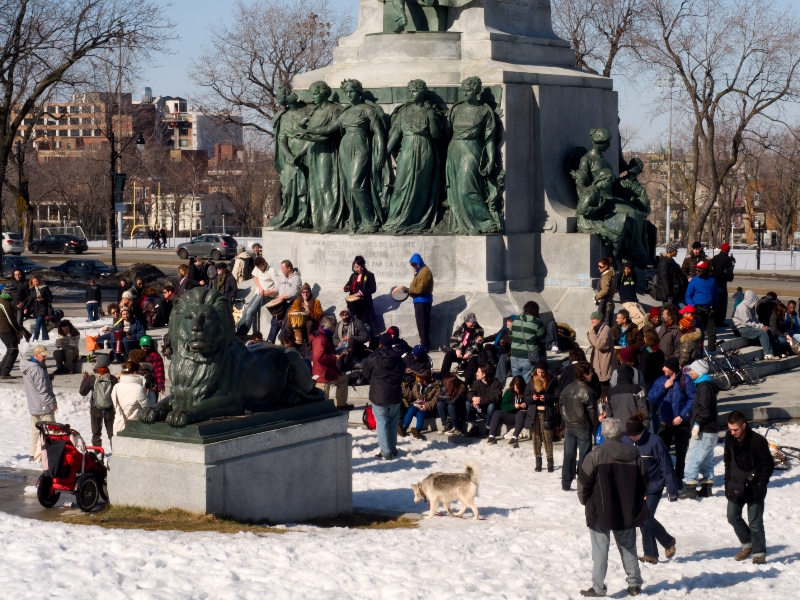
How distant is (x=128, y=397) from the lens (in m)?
15.0

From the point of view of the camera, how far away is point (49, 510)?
1337cm

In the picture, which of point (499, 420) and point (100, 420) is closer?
point (100, 420)

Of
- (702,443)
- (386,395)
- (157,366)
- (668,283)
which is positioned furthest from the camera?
(668,283)

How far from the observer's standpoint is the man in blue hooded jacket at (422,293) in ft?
70.1

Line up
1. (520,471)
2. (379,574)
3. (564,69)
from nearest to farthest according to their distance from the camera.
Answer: (379,574)
(520,471)
(564,69)

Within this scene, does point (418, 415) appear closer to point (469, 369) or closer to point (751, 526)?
point (469, 369)

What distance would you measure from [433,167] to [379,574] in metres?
12.1

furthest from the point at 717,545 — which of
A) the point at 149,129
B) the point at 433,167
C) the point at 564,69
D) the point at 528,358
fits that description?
the point at 149,129

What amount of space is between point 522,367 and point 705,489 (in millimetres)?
4044

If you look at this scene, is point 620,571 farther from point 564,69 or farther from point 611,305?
point 564,69

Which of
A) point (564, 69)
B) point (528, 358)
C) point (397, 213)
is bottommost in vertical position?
point (528, 358)

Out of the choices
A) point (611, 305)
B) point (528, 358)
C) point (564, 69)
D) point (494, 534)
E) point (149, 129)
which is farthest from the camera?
point (149, 129)

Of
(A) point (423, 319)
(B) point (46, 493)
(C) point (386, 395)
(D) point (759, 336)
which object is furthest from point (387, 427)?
(D) point (759, 336)

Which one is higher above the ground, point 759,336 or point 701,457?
point 759,336
